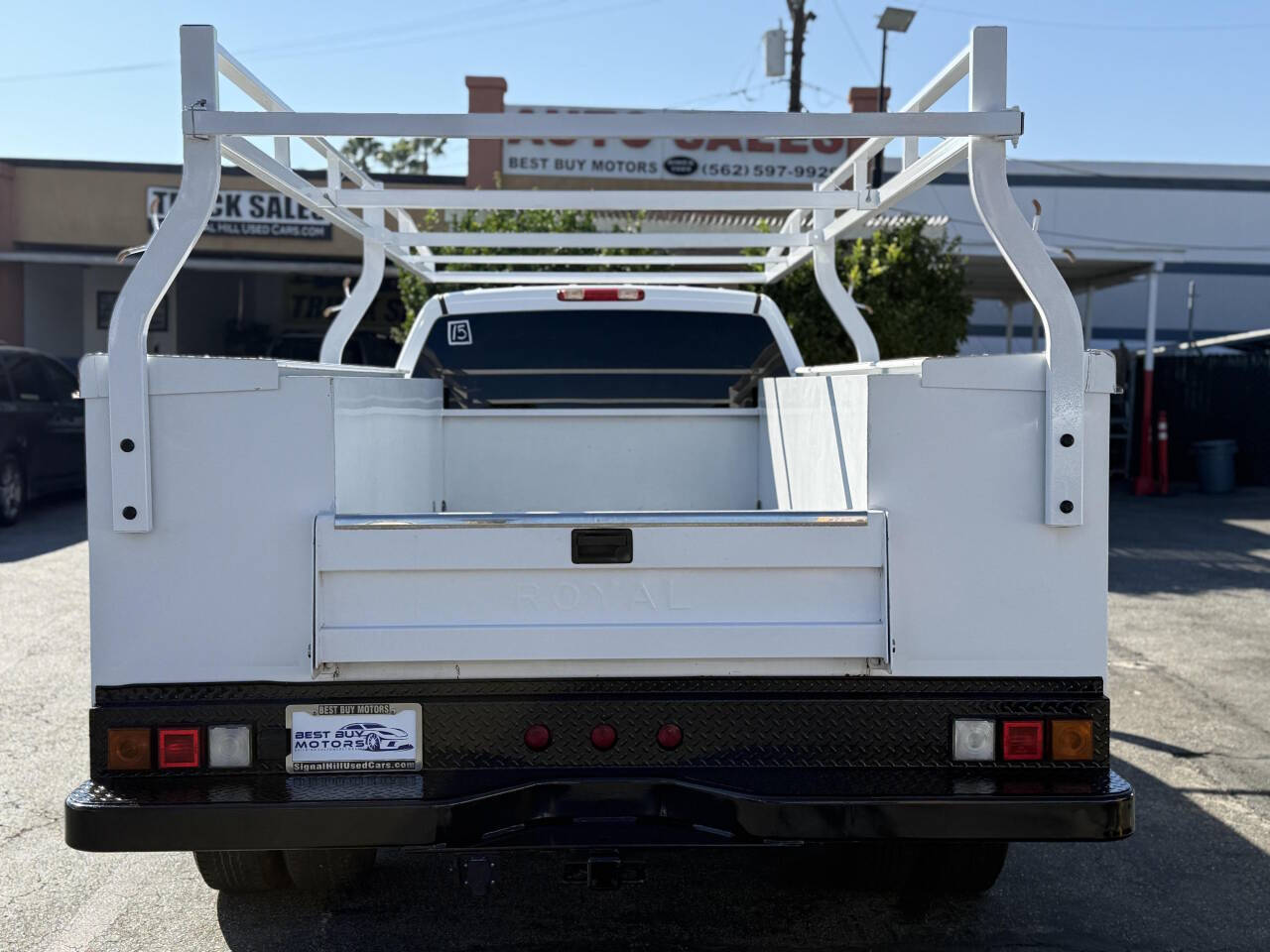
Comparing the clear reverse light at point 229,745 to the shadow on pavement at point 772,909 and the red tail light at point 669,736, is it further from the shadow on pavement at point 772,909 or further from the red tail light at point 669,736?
the red tail light at point 669,736

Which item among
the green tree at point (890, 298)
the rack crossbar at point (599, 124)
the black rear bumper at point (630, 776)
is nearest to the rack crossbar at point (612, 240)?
the rack crossbar at point (599, 124)

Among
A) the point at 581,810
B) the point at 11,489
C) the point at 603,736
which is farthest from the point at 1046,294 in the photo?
the point at 11,489

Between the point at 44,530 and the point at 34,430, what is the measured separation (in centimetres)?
121

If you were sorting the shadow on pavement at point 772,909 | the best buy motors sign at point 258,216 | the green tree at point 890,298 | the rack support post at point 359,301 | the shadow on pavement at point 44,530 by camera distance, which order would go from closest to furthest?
the shadow on pavement at point 772,909, the rack support post at point 359,301, the shadow on pavement at point 44,530, the green tree at point 890,298, the best buy motors sign at point 258,216

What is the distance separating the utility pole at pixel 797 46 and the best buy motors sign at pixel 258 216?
8.69 m

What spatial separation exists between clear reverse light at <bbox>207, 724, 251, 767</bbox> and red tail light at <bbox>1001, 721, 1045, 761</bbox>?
6.49ft

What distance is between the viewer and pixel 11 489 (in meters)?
14.2

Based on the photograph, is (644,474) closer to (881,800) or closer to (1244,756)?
(881,800)

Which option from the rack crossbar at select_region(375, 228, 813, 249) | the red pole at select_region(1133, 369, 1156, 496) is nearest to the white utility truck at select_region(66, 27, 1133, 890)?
the rack crossbar at select_region(375, 228, 813, 249)

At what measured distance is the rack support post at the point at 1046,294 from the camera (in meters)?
3.47

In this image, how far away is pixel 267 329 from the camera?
29172 mm

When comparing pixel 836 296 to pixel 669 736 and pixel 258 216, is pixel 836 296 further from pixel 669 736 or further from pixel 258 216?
pixel 258 216

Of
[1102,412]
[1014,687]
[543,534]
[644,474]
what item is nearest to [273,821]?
[543,534]

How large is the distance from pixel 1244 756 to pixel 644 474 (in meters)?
3.15
